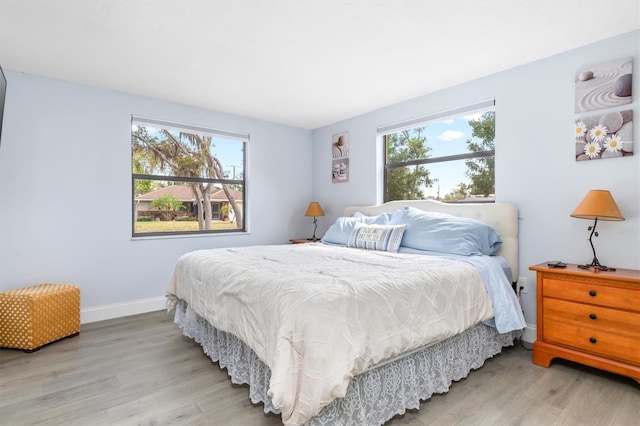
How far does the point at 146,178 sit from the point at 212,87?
1320 mm

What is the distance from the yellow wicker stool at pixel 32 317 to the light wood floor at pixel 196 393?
0.33 feet

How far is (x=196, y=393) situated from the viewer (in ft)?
6.59

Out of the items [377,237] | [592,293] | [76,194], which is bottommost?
[592,293]

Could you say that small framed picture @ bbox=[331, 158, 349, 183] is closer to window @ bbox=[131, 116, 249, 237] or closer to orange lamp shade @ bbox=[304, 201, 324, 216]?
orange lamp shade @ bbox=[304, 201, 324, 216]

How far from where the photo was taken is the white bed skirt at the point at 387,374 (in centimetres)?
160

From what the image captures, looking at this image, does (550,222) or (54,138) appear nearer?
(550,222)

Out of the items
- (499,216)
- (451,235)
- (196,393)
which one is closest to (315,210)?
(451,235)

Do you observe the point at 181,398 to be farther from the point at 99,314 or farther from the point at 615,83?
the point at 615,83

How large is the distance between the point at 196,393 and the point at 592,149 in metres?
3.22

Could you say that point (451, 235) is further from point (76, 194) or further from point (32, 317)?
point (76, 194)

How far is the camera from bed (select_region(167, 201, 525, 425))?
4.61 feet

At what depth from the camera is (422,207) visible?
3463 mm

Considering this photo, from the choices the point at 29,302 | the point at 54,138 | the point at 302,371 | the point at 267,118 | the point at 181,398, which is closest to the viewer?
the point at 302,371

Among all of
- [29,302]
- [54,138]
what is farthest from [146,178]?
[29,302]
